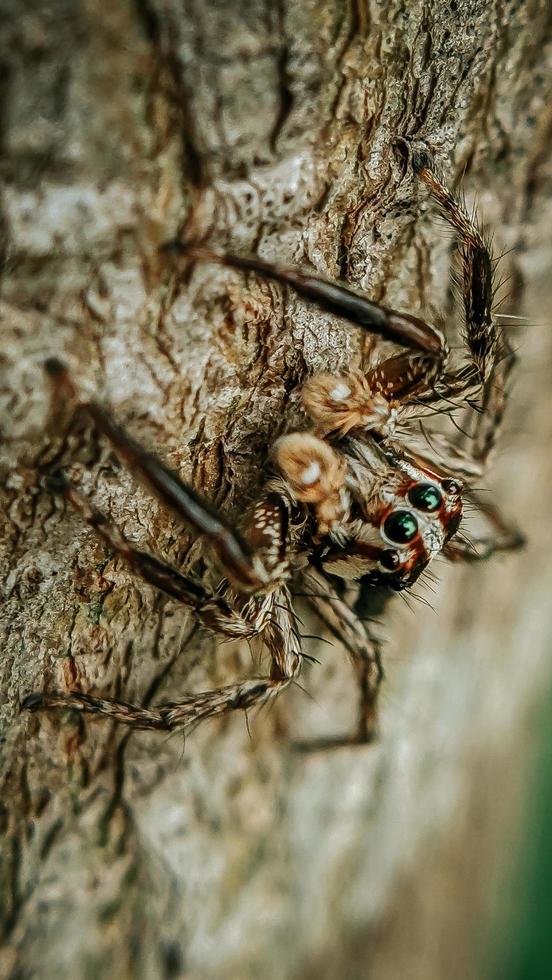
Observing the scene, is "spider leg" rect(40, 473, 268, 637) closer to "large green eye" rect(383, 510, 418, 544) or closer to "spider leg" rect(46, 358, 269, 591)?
"spider leg" rect(46, 358, 269, 591)

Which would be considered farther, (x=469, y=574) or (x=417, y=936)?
(x=417, y=936)

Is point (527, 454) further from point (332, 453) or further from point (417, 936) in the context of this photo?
point (417, 936)

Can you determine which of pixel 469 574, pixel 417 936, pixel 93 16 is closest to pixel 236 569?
pixel 93 16

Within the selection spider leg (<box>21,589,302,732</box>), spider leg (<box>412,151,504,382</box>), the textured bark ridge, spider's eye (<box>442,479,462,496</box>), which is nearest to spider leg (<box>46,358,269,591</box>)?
the textured bark ridge

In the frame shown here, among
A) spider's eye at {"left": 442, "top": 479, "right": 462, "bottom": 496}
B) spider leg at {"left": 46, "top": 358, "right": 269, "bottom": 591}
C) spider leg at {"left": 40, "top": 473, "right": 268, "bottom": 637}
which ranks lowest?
spider leg at {"left": 40, "top": 473, "right": 268, "bottom": 637}

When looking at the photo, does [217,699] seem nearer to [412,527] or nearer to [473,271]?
[412,527]

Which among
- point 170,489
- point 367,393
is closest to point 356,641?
point 367,393
